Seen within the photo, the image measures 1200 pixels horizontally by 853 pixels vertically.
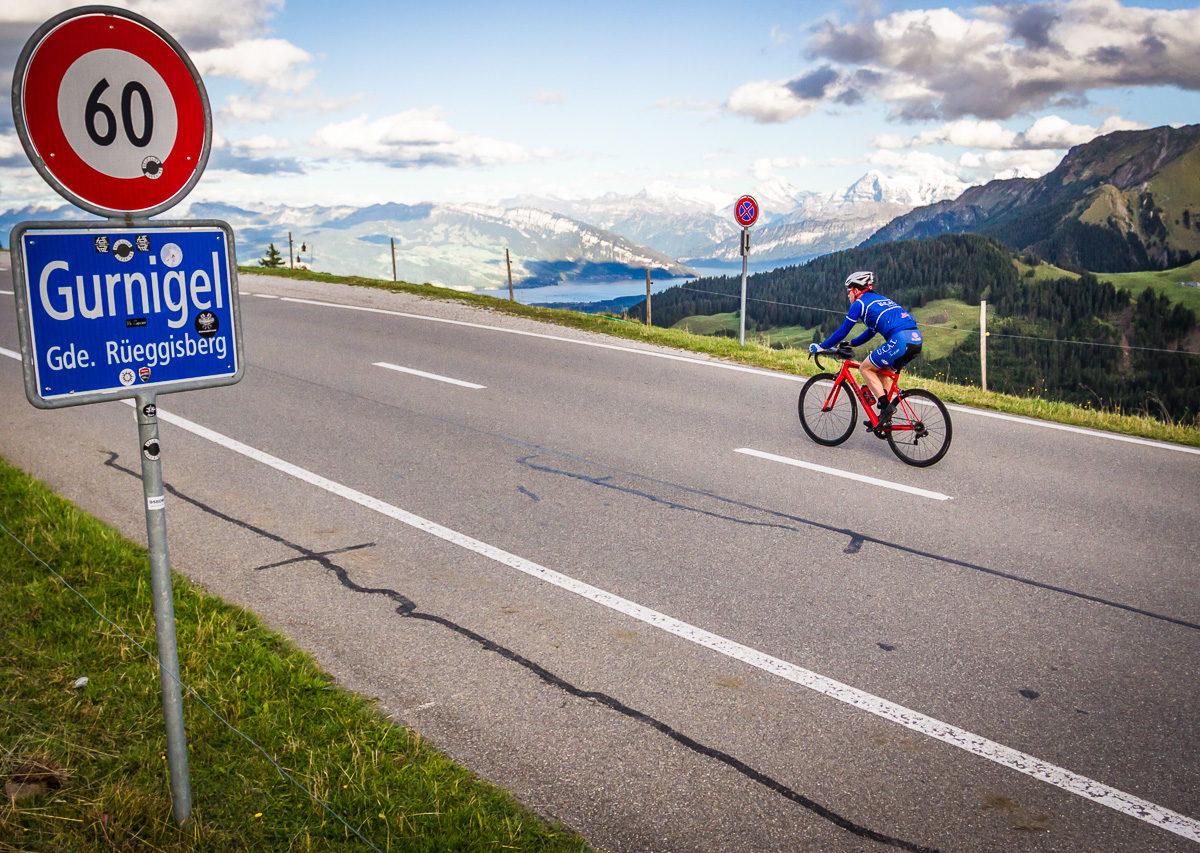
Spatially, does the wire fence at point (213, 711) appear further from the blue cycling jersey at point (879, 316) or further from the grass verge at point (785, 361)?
the grass verge at point (785, 361)

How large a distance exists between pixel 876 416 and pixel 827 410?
1.87 ft

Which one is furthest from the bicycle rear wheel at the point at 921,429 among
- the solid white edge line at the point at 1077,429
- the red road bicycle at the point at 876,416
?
the solid white edge line at the point at 1077,429

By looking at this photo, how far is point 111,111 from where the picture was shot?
234cm

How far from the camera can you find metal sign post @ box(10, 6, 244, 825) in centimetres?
223

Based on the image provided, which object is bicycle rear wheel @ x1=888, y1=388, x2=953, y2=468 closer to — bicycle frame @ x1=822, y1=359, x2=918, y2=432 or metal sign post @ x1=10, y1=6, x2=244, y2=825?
bicycle frame @ x1=822, y1=359, x2=918, y2=432

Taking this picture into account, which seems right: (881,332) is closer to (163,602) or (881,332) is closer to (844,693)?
(844,693)

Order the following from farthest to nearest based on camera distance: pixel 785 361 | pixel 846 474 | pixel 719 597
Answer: pixel 785 361 → pixel 846 474 → pixel 719 597

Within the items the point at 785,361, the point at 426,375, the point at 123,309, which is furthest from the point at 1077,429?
the point at 123,309

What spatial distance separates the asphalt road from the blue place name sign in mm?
1988

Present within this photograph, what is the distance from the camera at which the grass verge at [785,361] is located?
382 inches

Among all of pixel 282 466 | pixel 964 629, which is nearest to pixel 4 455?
pixel 282 466

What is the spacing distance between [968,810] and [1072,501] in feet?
14.8

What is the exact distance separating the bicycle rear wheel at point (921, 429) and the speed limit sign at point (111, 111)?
271 inches

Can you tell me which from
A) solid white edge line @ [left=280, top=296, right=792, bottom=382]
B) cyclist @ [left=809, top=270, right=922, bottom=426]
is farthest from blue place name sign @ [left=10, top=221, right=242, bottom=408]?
solid white edge line @ [left=280, top=296, right=792, bottom=382]
